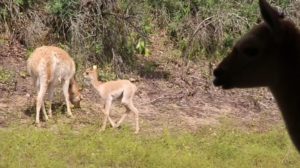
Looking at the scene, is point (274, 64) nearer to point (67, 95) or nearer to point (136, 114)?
point (136, 114)

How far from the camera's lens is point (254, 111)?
13859mm

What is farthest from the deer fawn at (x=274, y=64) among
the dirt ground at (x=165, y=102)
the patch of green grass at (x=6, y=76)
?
the patch of green grass at (x=6, y=76)

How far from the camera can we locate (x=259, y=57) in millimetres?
5906

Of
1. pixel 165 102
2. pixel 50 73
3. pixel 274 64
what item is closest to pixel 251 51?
pixel 274 64

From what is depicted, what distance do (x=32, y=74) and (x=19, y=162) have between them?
300cm

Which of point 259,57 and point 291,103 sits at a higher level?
point 259,57

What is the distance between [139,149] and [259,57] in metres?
4.90

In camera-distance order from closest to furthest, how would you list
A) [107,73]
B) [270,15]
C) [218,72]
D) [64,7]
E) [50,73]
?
[270,15] < [218,72] < [50,73] < [107,73] < [64,7]

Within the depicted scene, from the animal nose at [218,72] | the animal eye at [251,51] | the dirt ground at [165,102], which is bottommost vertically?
the dirt ground at [165,102]

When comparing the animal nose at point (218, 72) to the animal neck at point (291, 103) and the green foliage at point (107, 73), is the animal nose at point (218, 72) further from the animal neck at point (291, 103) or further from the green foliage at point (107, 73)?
the green foliage at point (107, 73)

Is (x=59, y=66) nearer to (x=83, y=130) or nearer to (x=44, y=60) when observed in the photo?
(x=44, y=60)

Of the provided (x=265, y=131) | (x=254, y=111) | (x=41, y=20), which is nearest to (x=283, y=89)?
(x=265, y=131)

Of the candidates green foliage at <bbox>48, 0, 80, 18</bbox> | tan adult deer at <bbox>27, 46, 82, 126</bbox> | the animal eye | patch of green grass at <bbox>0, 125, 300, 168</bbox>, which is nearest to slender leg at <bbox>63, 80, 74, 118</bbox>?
tan adult deer at <bbox>27, 46, 82, 126</bbox>

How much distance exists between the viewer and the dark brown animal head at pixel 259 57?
19.0ft
